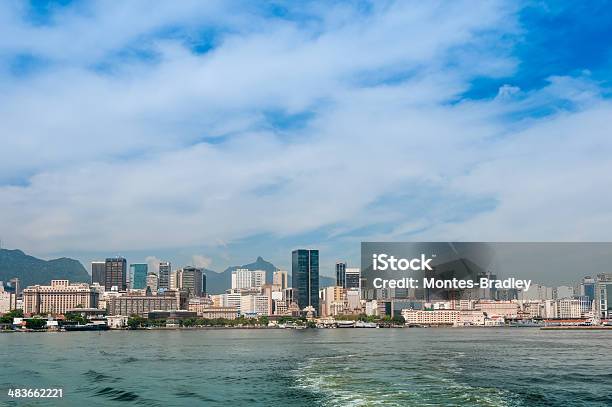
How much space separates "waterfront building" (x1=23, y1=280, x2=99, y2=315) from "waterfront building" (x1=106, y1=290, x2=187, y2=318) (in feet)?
29.0

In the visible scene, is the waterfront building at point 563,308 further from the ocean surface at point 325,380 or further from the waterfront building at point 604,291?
the ocean surface at point 325,380

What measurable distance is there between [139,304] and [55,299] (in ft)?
84.8

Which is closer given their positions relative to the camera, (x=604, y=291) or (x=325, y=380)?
(x=325, y=380)

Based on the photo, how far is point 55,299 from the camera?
612 ft

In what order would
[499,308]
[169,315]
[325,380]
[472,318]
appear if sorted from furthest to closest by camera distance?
[499,308]
[169,315]
[472,318]
[325,380]

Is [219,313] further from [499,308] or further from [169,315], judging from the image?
[499,308]

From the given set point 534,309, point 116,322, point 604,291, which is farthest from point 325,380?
point 604,291

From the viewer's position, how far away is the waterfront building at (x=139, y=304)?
7077 inches

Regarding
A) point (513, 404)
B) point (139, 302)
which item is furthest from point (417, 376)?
point (139, 302)

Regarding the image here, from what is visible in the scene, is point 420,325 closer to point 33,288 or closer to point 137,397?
point 33,288

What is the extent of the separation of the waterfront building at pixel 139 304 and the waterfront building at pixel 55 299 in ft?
29.0

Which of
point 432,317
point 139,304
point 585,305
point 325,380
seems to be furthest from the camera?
point 139,304

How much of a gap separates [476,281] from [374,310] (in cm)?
6689

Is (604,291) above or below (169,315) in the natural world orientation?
above
